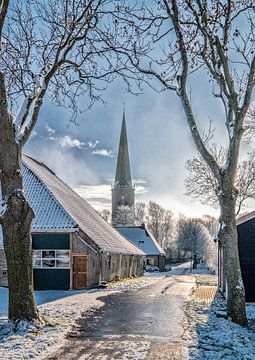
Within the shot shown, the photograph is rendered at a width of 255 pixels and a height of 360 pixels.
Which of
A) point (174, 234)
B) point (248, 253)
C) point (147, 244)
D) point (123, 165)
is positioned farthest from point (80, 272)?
point (174, 234)

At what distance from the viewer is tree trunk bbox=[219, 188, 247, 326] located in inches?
467

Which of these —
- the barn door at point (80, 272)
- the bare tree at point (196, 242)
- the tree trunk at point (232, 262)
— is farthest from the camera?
the bare tree at point (196, 242)

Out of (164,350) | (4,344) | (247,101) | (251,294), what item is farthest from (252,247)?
(4,344)

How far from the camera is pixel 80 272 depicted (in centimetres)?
2383

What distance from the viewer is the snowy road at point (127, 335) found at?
8258 millimetres

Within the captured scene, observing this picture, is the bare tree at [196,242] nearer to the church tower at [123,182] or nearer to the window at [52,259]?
the church tower at [123,182]

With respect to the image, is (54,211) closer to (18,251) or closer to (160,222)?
(18,251)

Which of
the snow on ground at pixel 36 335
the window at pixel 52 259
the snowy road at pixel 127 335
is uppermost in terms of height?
the window at pixel 52 259

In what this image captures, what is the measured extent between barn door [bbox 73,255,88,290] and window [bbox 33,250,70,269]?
1.55ft

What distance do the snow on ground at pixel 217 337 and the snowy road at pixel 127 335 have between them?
0.30 m

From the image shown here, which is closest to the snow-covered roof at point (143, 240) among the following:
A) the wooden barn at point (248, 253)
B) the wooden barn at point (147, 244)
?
the wooden barn at point (147, 244)

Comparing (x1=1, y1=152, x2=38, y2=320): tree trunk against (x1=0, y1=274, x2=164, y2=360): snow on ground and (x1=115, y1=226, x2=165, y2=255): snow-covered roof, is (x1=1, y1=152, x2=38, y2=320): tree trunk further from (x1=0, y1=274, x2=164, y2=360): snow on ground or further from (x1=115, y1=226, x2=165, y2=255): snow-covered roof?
(x1=115, y1=226, x2=165, y2=255): snow-covered roof

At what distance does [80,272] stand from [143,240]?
33365 mm

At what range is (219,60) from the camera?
41.8ft
